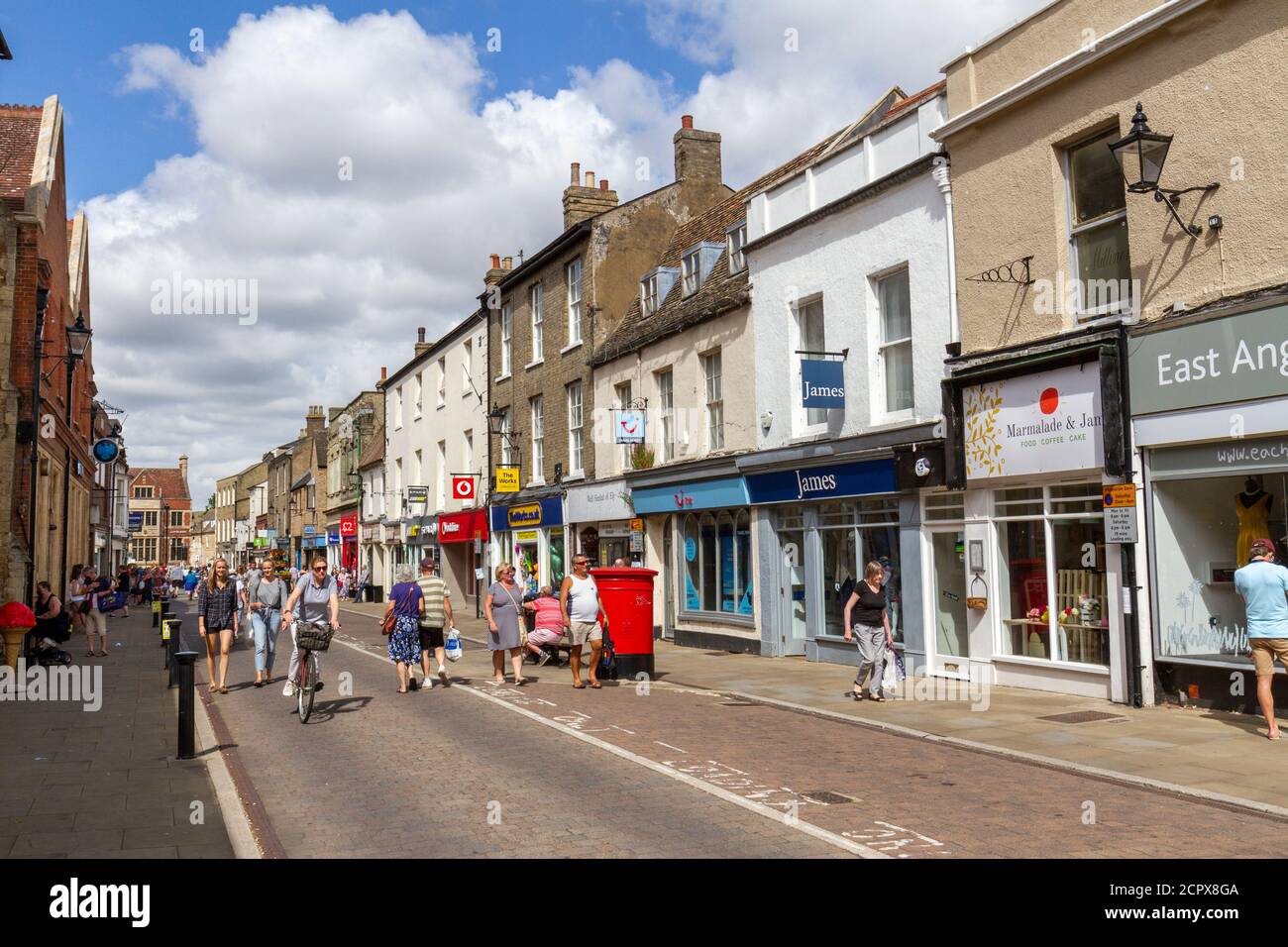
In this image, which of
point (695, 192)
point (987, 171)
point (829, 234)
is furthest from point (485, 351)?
point (987, 171)

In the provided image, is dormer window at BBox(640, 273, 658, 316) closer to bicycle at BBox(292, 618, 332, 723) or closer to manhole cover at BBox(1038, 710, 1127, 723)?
bicycle at BBox(292, 618, 332, 723)

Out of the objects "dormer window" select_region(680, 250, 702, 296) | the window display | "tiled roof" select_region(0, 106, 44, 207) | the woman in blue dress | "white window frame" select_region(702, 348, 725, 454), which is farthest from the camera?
"tiled roof" select_region(0, 106, 44, 207)

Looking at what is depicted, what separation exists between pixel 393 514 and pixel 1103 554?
35585 millimetres

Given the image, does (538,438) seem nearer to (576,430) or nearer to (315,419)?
(576,430)

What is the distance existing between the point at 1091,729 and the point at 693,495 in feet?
38.0

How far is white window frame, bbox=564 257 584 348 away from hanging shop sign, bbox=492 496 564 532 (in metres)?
4.31

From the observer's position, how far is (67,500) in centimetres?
2927

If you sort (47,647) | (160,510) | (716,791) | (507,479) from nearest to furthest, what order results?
(716,791) → (47,647) → (507,479) → (160,510)

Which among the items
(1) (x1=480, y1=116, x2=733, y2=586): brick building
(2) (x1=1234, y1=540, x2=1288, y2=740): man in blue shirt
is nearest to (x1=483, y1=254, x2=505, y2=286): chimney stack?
(1) (x1=480, y1=116, x2=733, y2=586): brick building

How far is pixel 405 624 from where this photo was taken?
14000mm

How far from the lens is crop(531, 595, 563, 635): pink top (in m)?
16.2

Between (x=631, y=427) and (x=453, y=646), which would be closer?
(x=453, y=646)

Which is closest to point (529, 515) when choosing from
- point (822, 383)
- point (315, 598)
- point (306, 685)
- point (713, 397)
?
point (713, 397)

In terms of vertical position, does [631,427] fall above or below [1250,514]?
above
